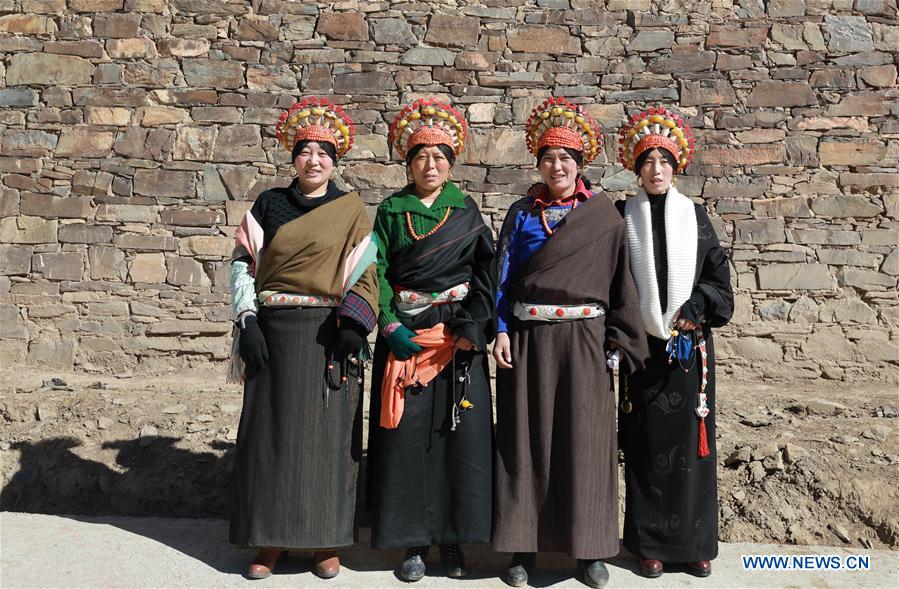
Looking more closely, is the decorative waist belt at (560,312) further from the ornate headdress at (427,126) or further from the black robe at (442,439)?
the ornate headdress at (427,126)

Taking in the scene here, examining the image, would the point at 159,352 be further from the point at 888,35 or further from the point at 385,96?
the point at 888,35

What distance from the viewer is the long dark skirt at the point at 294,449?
2.96 metres

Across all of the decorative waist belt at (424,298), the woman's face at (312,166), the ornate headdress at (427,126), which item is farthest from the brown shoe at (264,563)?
the ornate headdress at (427,126)

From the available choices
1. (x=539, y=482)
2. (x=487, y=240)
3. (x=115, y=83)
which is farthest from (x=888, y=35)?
(x=115, y=83)

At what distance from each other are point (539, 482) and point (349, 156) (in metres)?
3.48

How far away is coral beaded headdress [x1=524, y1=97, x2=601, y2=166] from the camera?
2.98 metres

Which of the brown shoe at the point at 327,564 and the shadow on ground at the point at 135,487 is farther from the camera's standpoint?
the shadow on ground at the point at 135,487

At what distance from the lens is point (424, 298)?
9.88 feet

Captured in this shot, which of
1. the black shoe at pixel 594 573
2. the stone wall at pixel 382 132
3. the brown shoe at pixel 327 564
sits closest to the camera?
the black shoe at pixel 594 573

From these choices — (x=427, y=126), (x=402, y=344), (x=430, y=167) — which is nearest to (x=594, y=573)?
(x=402, y=344)

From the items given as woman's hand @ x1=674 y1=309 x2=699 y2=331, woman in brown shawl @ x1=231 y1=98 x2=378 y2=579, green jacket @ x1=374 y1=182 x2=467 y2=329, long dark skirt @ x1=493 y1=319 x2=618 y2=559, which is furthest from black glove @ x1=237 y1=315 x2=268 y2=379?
woman's hand @ x1=674 y1=309 x2=699 y2=331

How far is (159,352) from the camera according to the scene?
577 cm

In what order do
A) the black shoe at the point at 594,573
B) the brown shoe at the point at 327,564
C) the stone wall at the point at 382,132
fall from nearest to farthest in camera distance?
the black shoe at the point at 594,573 → the brown shoe at the point at 327,564 → the stone wall at the point at 382,132

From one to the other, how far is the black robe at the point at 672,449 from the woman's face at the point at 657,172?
0.05 m
